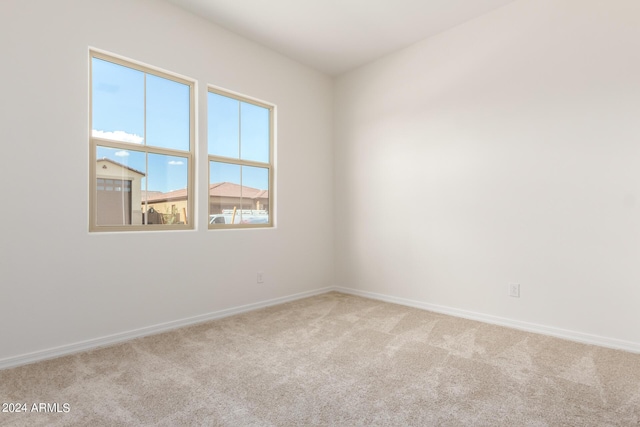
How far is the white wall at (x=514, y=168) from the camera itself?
2680mm

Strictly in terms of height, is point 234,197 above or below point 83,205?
above

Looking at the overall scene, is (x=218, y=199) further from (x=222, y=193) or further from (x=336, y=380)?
(x=336, y=380)

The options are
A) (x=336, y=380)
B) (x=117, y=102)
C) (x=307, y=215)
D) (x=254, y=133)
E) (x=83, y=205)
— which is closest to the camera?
(x=336, y=380)

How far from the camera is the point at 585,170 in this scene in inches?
110

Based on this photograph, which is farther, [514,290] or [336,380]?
[514,290]

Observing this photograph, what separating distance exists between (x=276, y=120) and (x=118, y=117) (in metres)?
1.69

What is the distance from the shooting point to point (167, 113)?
3227mm

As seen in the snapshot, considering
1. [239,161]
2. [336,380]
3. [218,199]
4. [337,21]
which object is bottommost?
[336,380]

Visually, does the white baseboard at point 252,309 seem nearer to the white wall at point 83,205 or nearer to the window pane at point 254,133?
the white wall at point 83,205

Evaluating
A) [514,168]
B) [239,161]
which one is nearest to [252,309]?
[239,161]

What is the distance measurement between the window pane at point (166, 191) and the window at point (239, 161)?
0.29 meters

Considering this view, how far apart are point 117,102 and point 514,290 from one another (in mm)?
3874

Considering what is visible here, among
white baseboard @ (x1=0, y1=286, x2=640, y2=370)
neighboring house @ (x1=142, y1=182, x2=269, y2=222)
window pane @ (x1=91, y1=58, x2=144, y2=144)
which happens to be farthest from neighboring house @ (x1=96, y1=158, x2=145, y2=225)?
white baseboard @ (x1=0, y1=286, x2=640, y2=370)

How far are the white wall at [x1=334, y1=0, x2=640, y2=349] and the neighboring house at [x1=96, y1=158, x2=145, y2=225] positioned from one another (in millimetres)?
2586
